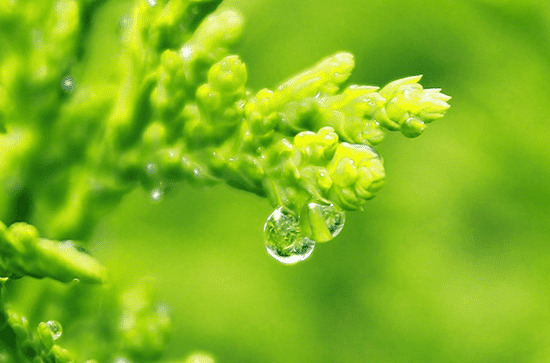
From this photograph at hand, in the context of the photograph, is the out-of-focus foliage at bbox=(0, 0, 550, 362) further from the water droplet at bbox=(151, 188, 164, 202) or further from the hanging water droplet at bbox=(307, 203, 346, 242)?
the hanging water droplet at bbox=(307, 203, 346, 242)

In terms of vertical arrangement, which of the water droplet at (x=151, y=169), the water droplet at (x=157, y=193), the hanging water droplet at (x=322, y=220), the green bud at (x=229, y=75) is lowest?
the hanging water droplet at (x=322, y=220)

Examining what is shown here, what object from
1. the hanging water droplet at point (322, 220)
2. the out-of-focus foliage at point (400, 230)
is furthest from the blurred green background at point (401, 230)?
the hanging water droplet at point (322, 220)

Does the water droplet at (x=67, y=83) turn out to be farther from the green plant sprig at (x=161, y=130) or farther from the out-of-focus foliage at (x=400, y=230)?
the out-of-focus foliage at (x=400, y=230)

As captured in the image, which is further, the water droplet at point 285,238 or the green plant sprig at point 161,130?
the water droplet at point 285,238

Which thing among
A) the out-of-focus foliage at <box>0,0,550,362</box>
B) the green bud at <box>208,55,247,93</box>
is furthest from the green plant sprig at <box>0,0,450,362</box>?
the out-of-focus foliage at <box>0,0,550,362</box>

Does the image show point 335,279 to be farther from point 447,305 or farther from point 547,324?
point 547,324

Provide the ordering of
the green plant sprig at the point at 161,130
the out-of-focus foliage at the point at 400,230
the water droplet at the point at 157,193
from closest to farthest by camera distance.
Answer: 1. the green plant sprig at the point at 161,130
2. the water droplet at the point at 157,193
3. the out-of-focus foliage at the point at 400,230

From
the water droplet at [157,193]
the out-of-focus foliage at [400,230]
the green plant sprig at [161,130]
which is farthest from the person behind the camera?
the out-of-focus foliage at [400,230]
